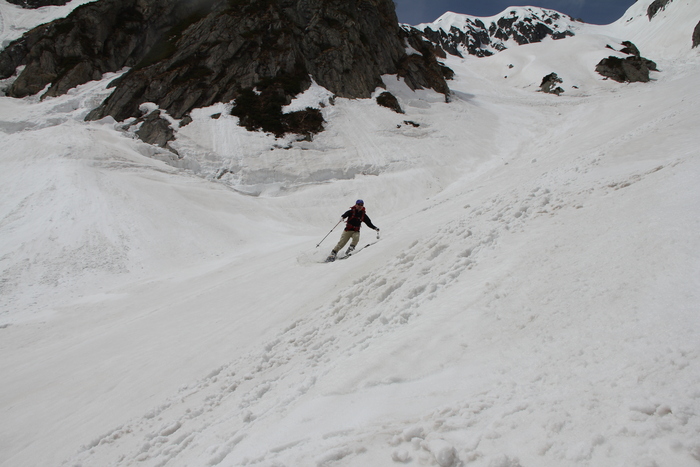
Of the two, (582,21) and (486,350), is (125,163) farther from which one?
(582,21)

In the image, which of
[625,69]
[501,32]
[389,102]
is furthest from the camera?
[501,32]

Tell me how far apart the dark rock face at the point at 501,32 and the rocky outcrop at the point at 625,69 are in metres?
76.4

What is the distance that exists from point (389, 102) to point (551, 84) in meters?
26.6

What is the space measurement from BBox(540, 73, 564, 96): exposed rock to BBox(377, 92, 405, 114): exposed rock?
2367 centimetres

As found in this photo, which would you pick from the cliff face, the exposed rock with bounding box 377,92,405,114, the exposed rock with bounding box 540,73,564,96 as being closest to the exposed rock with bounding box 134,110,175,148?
the cliff face

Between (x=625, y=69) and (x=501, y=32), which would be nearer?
(x=625, y=69)

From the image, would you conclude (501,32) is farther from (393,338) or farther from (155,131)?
(393,338)

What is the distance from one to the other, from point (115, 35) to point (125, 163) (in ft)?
113

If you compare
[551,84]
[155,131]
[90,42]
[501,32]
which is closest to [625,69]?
[551,84]

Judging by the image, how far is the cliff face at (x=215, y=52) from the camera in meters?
31.6

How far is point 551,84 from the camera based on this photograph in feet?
151

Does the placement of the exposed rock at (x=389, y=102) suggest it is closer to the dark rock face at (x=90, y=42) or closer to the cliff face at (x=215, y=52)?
the cliff face at (x=215, y=52)

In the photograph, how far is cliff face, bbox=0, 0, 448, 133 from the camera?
3159 centimetres

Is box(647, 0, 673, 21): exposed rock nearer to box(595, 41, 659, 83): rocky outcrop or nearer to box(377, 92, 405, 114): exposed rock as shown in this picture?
box(595, 41, 659, 83): rocky outcrop
